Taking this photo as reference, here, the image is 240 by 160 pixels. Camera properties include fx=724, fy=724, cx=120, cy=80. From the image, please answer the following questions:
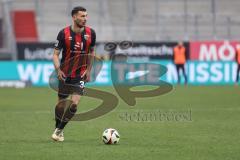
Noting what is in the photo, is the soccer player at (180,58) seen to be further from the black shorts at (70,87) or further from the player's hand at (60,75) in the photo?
the player's hand at (60,75)

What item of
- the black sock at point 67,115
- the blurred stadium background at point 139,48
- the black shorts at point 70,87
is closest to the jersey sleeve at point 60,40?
the black shorts at point 70,87

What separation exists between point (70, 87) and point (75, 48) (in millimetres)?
673

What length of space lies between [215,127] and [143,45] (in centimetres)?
2281

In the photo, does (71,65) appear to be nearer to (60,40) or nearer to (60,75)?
(60,75)

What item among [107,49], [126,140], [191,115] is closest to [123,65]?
[107,49]

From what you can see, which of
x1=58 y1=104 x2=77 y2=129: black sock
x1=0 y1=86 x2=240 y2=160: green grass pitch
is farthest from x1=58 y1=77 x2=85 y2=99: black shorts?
x1=0 y1=86 x2=240 y2=160: green grass pitch

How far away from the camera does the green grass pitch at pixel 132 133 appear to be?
10312mm

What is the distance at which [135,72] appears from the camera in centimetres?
3294

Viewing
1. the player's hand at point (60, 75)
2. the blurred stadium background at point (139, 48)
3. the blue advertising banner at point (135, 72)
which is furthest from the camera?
the blue advertising banner at point (135, 72)

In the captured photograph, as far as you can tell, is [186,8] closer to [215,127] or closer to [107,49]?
[107,49]

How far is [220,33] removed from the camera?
38375 mm

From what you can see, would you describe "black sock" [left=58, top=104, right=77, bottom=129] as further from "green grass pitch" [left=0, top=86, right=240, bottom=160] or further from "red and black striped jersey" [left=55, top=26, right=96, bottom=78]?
"red and black striped jersey" [left=55, top=26, right=96, bottom=78]

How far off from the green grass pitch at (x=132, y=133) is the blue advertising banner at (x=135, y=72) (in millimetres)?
10527

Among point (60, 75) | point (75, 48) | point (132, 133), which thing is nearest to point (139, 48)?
point (132, 133)
